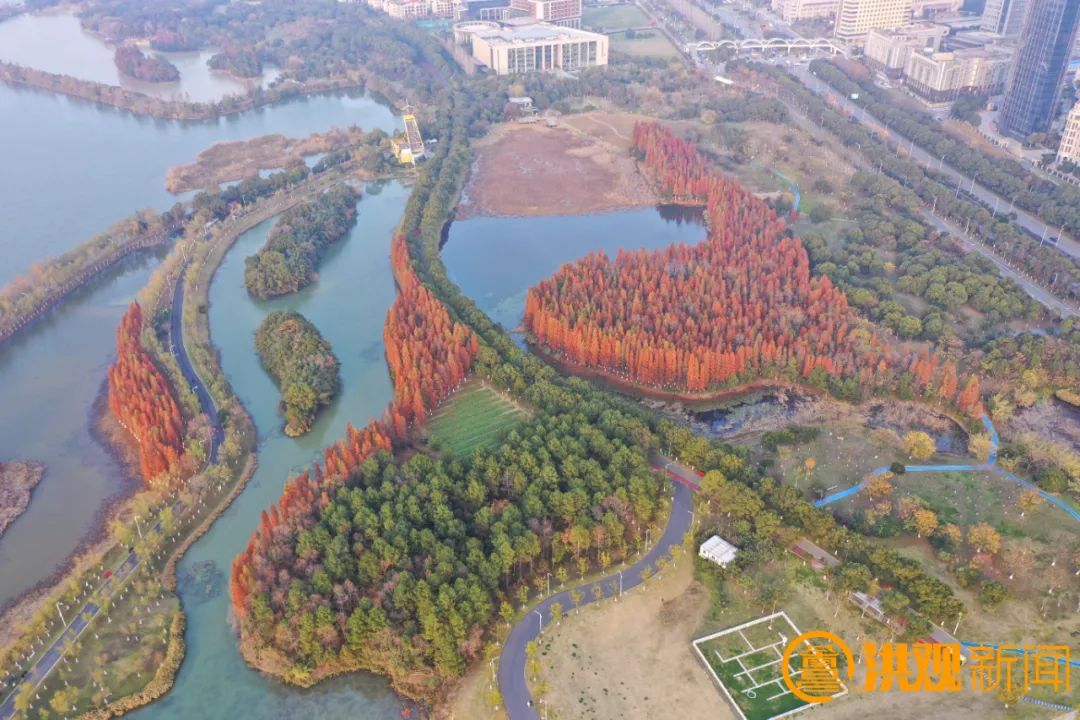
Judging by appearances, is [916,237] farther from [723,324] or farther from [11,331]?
[11,331]

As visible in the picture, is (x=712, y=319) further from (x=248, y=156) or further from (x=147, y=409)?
(x=248, y=156)

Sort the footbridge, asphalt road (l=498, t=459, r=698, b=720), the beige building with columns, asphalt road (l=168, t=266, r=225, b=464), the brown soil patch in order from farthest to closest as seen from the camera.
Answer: the footbridge < the beige building with columns < asphalt road (l=168, t=266, r=225, b=464) < asphalt road (l=498, t=459, r=698, b=720) < the brown soil patch

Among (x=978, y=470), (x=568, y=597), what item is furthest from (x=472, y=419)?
(x=978, y=470)

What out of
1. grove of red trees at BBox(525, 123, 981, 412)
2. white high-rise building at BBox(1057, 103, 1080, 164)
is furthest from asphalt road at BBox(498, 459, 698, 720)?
white high-rise building at BBox(1057, 103, 1080, 164)

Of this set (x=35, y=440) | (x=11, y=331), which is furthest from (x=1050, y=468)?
(x=11, y=331)

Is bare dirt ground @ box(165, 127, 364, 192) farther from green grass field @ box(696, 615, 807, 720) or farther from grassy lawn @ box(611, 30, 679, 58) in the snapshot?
green grass field @ box(696, 615, 807, 720)
